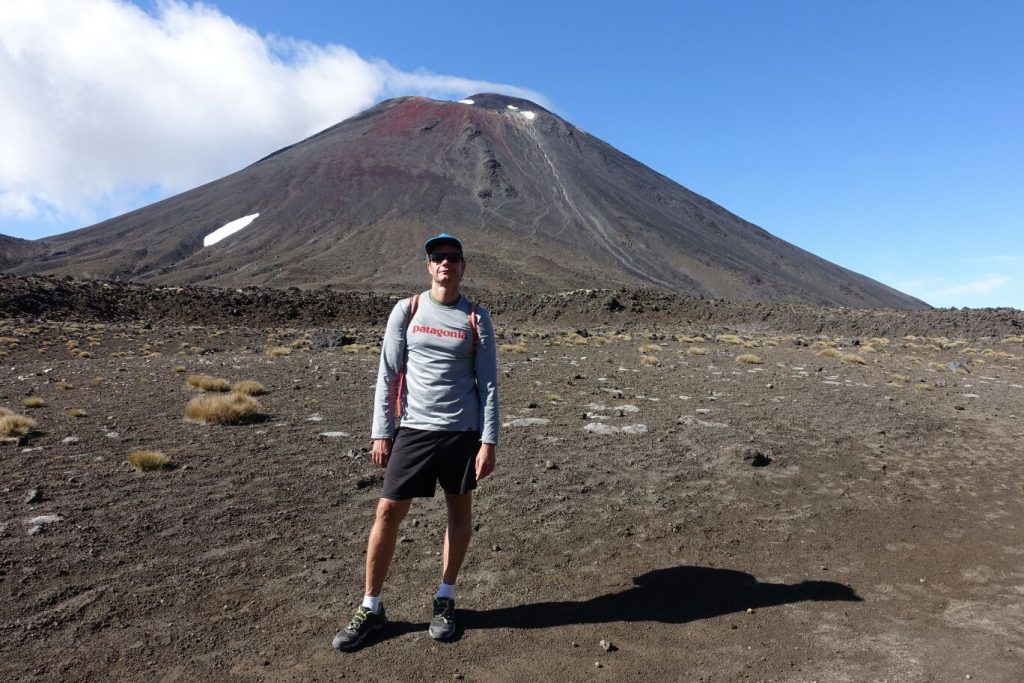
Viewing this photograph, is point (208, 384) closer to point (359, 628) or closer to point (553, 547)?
point (553, 547)

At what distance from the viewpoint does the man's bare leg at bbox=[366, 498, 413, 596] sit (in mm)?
2992

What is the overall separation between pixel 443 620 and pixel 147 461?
145 inches

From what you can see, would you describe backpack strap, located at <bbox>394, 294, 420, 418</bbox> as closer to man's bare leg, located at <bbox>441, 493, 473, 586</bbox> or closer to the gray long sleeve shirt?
the gray long sleeve shirt

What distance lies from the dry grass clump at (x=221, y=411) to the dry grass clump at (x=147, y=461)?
1.84m

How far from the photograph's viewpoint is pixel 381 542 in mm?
2994

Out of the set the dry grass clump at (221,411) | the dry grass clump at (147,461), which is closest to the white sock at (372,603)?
the dry grass clump at (147,461)

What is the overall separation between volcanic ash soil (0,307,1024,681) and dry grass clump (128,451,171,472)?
4.7 inches

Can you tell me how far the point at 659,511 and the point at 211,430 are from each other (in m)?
5.12

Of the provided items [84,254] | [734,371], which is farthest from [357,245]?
[734,371]

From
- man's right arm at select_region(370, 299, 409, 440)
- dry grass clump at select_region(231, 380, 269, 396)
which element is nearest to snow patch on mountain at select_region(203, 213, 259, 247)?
dry grass clump at select_region(231, 380, 269, 396)

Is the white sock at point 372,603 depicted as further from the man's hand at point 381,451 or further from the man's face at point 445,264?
the man's face at point 445,264

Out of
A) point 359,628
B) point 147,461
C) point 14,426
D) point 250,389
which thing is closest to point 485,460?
point 359,628

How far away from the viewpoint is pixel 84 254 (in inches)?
2554

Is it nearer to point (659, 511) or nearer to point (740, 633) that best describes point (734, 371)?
point (659, 511)
